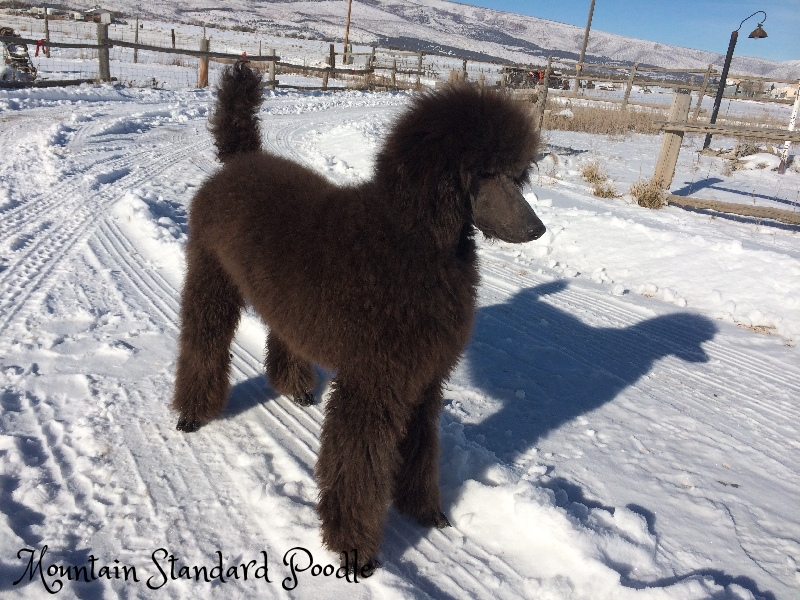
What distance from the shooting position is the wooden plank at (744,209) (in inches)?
301

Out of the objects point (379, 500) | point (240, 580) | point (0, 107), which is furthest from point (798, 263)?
point (0, 107)

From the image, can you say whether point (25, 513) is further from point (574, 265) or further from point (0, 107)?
point (0, 107)

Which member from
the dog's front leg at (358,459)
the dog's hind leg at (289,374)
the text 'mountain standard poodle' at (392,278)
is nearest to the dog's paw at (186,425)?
the dog's hind leg at (289,374)

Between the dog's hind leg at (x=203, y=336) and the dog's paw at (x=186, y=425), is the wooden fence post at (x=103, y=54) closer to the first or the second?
the dog's hind leg at (x=203, y=336)

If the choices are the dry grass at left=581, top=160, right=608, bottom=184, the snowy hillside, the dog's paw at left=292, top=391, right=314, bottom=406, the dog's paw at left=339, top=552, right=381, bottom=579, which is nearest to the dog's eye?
the dog's paw at left=339, top=552, right=381, bottom=579

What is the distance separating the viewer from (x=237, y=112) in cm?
340


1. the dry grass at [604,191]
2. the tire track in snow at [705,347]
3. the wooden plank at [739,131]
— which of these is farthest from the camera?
the dry grass at [604,191]

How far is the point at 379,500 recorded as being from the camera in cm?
240

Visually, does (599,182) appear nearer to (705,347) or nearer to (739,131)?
(739,131)

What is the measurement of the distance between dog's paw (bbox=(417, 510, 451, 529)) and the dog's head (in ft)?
4.69

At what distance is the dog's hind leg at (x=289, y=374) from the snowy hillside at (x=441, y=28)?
7891cm

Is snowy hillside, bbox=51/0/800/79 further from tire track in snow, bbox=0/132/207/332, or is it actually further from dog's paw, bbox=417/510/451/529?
dog's paw, bbox=417/510/451/529

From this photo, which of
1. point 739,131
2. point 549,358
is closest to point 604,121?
point 739,131

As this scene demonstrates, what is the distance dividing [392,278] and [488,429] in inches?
65.1
